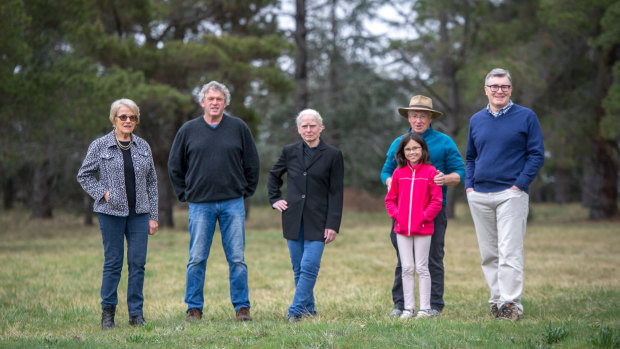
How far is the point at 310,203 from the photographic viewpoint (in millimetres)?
5906

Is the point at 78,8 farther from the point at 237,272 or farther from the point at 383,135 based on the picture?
the point at 383,135

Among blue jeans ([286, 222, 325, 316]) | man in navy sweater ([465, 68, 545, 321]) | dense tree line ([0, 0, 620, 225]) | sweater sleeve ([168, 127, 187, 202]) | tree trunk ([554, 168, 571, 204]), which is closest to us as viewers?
man in navy sweater ([465, 68, 545, 321])

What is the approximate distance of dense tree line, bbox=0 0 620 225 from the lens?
47.6 ft

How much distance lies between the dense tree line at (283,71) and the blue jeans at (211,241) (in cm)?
903

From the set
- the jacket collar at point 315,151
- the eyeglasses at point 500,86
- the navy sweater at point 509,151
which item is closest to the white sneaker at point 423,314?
the navy sweater at point 509,151

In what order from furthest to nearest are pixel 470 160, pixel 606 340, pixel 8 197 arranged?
1. pixel 8 197
2. pixel 470 160
3. pixel 606 340

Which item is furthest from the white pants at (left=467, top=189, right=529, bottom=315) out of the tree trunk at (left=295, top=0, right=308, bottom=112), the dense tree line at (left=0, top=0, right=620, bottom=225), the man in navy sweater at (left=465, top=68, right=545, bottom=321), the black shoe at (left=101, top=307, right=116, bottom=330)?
the tree trunk at (left=295, top=0, right=308, bottom=112)

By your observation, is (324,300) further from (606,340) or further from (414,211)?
(606,340)

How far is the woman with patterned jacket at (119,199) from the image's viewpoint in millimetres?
5562

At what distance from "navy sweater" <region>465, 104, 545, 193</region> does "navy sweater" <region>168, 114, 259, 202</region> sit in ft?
7.13

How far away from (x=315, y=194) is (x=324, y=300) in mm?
2182

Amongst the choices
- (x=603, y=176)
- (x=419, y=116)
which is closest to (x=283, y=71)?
(x=603, y=176)

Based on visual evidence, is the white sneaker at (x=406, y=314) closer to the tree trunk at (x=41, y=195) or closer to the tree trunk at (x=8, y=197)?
the tree trunk at (x=41, y=195)

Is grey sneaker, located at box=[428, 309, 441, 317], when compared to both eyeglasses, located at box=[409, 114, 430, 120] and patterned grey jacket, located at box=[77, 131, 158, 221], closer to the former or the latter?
eyeglasses, located at box=[409, 114, 430, 120]
